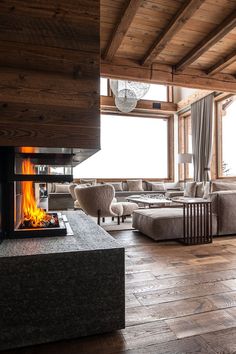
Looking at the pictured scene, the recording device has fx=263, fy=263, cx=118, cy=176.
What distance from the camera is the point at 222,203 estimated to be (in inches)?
155

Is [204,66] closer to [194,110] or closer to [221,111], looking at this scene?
[221,111]

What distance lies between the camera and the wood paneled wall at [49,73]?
1470 mm

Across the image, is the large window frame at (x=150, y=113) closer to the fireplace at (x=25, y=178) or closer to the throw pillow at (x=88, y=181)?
the throw pillow at (x=88, y=181)

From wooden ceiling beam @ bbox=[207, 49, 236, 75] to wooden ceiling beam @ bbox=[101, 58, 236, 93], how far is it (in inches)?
5.5

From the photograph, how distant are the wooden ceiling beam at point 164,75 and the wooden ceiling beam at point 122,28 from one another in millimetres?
203

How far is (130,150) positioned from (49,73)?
7.71 metres

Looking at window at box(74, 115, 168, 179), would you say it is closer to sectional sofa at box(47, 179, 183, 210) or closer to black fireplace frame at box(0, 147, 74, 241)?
sectional sofa at box(47, 179, 183, 210)

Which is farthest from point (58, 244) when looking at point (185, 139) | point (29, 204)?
point (185, 139)

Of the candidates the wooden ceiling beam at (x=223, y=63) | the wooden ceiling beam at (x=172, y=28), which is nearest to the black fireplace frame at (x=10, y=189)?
the wooden ceiling beam at (x=172, y=28)

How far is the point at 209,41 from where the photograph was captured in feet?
10.8

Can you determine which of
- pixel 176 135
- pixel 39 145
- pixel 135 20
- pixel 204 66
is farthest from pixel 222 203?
pixel 176 135

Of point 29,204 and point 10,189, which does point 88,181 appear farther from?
point 10,189

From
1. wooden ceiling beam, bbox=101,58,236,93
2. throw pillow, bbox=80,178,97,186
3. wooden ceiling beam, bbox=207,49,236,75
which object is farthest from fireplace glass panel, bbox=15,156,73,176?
throw pillow, bbox=80,178,97,186

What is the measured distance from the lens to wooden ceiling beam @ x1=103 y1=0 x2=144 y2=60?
2.60 m
